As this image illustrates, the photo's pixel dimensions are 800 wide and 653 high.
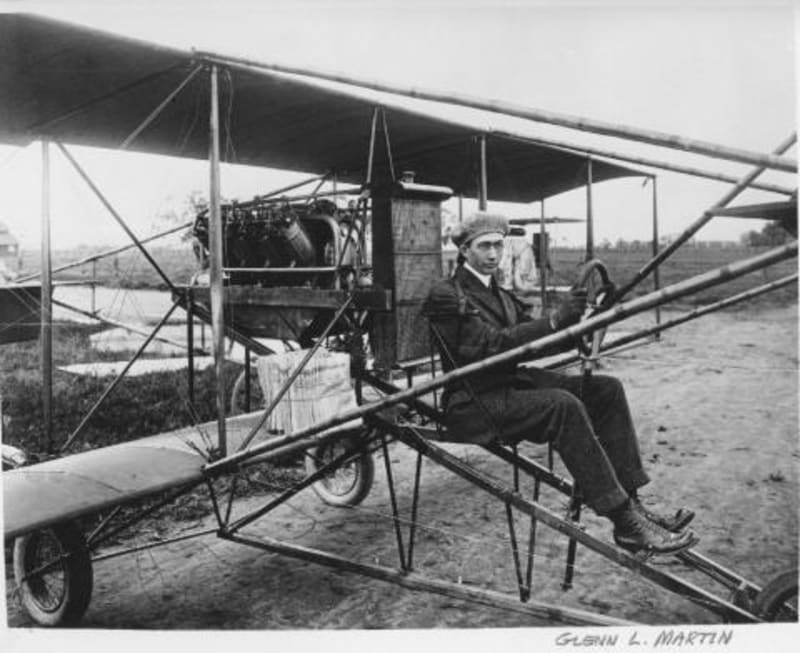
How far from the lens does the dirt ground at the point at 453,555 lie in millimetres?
3951

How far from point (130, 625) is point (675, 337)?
1583 centimetres

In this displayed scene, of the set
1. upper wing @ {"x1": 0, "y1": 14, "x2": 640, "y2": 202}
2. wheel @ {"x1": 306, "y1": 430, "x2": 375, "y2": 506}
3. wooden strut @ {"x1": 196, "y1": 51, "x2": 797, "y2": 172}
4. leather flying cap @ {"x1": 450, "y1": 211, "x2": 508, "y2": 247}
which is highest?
upper wing @ {"x1": 0, "y1": 14, "x2": 640, "y2": 202}

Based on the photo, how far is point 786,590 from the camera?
120 inches

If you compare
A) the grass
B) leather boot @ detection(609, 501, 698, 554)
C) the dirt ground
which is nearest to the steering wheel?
leather boot @ detection(609, 501, 698, 554)

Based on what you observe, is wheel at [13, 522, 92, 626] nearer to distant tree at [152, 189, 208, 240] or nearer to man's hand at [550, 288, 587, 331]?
man's hand at [550, 288, 587, 331]

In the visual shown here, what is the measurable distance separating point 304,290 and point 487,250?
2.07 metres

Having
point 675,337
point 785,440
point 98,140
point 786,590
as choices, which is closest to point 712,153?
point 786,590

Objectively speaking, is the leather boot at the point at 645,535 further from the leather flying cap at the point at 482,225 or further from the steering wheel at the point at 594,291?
the leather flying cap at the point at 482,225

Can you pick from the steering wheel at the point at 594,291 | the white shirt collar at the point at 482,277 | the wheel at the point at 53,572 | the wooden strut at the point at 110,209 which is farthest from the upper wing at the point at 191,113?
the wheel at the point at 53,572

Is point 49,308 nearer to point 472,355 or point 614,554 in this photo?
point 472,355

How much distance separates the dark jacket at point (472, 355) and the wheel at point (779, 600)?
1.33 meters

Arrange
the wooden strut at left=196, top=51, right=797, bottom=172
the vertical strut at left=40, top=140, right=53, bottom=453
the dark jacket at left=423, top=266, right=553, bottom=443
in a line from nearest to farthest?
Result: the wooden strut at left=196, top=51, right=797, bottom=172, the dark jacket at left=423, top=266, right=553, bottom=443, the vertical strut at left=40, top=140, right=53, bottom=453

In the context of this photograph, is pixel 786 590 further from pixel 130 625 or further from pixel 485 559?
pixel 130 625

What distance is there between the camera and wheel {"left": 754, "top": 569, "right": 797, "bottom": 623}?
3045 mm
